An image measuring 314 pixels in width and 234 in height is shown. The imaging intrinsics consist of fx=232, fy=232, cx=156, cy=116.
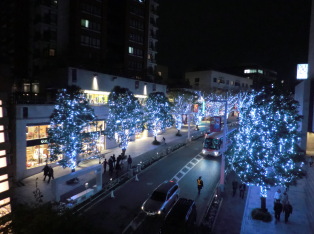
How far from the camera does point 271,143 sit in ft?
44.8

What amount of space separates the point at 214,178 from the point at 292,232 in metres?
9.14

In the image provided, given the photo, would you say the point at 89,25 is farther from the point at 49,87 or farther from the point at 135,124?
the point at 135,124

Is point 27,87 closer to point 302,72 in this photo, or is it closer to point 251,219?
point 251,219

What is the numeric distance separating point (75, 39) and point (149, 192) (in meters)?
32.4

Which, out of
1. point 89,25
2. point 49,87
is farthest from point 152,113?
point 89,25

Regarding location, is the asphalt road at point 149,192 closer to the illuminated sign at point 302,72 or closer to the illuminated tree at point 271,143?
the illuminated tree at point 271,143

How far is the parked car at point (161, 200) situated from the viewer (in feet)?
44.9

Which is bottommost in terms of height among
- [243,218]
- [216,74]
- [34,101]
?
[243,218]

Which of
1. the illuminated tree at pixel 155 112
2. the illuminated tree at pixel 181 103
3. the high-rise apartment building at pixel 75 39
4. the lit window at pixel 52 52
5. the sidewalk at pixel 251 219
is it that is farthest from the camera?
the illuminated tree at pixel 181 103

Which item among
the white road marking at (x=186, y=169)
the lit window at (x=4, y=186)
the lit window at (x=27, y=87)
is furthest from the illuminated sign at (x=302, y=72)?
the lit window at (x=27, y=87)

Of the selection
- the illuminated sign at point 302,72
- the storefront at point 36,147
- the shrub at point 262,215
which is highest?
the illuminated sign at point 302,72

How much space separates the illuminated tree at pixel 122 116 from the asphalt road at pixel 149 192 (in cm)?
539

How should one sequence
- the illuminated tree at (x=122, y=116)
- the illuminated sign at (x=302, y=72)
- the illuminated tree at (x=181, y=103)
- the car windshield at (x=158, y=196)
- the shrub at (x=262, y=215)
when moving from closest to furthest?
the shrub at (x=262, y=215) < the car windshield at (x=158, y=196) < the illuminated sign at (x=302, y=72) < the illuminated tree at (x=122, y=116) < the illuminated tree at (x=181, y=103)

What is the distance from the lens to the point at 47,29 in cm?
3644
